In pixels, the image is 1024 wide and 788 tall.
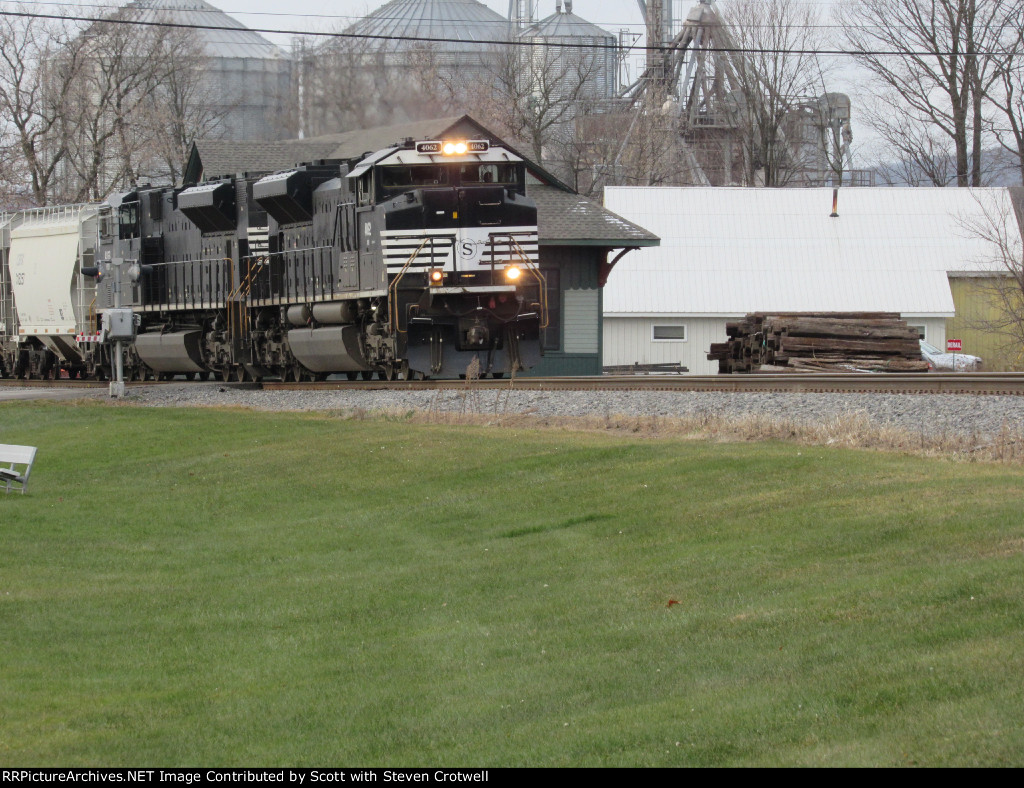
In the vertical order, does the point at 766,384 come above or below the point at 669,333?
below

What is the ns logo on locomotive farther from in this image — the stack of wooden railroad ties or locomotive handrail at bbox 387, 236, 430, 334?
the stack of wooden railroad ties

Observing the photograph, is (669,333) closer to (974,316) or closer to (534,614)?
(974,316)

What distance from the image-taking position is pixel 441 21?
68.6 m

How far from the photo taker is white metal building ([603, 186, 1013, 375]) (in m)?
38.9

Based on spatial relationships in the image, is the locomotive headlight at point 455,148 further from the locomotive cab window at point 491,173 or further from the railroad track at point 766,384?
the railroad track at point 766,384

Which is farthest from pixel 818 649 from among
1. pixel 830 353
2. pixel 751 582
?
pixel 830 353

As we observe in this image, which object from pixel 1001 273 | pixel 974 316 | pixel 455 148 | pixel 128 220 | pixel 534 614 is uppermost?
pixel 455 148

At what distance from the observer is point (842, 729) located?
496cm

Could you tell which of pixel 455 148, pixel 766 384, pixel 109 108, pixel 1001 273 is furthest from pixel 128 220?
pixel 109 108

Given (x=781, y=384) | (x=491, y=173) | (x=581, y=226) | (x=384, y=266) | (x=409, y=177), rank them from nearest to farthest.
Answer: (x=781, y=384)
(x=384, y=266)
(x=409, y=177)
(x=491, y=173)
(x=581, y=226)

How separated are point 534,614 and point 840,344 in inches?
777

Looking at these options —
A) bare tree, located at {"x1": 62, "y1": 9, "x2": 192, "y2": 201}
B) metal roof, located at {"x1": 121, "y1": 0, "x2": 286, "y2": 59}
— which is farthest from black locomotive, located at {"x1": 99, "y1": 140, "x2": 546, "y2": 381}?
metal roof, located at {"x1": 121, "y1": 0, "x2": 286, "y2": 59}

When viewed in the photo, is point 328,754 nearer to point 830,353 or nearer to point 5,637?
point 5,637

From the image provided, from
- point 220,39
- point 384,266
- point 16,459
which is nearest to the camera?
point 16,459
